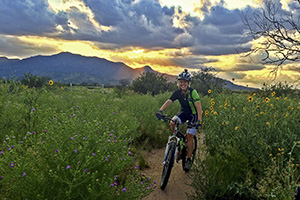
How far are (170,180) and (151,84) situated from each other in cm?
2298

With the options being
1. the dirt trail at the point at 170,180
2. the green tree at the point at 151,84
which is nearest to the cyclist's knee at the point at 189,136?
the dirt trail at the point at 170,180

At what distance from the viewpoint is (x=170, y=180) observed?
19.1ft

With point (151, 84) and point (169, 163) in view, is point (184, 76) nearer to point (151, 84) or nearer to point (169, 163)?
point (169, 163)

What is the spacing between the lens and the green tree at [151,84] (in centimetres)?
2833

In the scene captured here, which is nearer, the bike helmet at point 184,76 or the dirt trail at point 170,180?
the dirt trail at point 170,180

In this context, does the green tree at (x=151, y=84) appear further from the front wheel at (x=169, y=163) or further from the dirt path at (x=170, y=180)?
the front wheel at (x=169, y=163)

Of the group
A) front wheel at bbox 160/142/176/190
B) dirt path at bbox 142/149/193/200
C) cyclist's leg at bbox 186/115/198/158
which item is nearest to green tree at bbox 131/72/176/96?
dirt path at bbox 142/149/193/200

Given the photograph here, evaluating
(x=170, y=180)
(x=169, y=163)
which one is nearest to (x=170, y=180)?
(x=170, y=180)

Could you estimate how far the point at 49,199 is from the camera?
298 cm

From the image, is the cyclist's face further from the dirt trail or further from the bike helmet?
the dirt trail

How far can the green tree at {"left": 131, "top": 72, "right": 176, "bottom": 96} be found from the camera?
28.3 metres

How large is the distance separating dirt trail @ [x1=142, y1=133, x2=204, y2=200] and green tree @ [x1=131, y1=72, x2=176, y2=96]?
67.2 feet

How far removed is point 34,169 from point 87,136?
2.63 ft

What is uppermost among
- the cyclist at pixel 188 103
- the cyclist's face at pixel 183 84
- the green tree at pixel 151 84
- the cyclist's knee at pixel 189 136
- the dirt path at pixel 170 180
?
the cyclist's face at pixel 183 84
